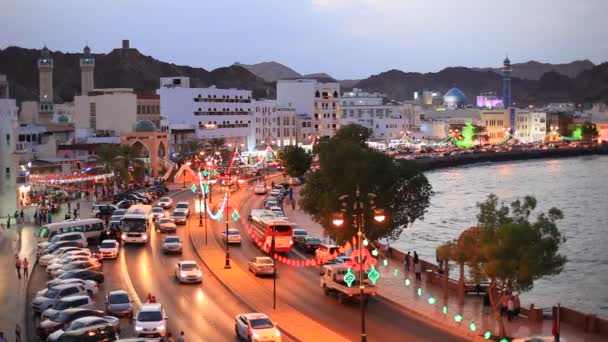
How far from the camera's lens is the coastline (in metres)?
113

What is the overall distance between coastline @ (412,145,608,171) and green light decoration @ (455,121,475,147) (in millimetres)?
10692

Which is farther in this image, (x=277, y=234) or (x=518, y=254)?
(x=277, y=234)

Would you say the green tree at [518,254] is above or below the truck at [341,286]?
above

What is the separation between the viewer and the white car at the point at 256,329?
59.9 ft

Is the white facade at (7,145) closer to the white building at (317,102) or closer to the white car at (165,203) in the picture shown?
the white car at (165,203)

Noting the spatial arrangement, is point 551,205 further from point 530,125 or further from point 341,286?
point 530,125

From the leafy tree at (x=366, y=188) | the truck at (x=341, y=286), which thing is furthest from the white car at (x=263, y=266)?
the leafy tree at (x=366, y=188)

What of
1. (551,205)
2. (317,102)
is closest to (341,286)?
(551,205)

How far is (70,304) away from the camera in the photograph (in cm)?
2094

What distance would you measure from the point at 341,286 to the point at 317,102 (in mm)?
81187

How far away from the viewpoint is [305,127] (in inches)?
4040

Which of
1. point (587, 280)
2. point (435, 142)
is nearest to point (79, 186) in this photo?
point (587, 280)

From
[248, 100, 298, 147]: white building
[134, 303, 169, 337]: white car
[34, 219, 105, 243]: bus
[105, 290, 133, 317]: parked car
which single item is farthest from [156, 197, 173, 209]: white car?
[248, 100, 298, 147]: white building

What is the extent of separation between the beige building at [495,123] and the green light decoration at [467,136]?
825 cm
